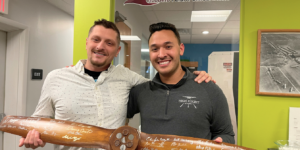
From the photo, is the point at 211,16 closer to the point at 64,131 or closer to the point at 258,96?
the point at 258,96

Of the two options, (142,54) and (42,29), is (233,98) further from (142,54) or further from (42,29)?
(42,29)

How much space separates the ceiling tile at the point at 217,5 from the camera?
1.78m

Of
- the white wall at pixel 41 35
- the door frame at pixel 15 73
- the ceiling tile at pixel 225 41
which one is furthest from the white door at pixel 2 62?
the ceiling tile at pixel 225 41

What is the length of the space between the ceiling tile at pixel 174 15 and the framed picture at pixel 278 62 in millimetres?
747

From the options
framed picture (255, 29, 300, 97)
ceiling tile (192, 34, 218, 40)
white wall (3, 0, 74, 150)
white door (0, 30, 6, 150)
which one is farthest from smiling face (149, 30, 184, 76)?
white door (0, 30, 6, 150)

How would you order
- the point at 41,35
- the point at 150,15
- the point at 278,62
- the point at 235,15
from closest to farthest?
1. the point at 278,62
2. the point at 235,15
3. the point at 150,15
4. the point at 41,35

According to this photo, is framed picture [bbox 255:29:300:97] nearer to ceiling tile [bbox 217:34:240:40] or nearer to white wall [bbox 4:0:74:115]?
ceiling tile [bbox 217:34:240:40]

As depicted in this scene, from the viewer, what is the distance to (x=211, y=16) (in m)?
1.86

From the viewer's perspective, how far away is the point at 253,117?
167 centimetres

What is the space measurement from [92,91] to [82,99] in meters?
0.09

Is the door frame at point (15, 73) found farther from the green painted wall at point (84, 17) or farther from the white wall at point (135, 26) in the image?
the white wall at point (135, 26)

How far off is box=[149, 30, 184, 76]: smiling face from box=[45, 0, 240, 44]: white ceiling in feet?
2.46

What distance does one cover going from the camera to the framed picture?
1609 mm

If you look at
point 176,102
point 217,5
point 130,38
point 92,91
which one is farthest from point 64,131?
point 217,5
